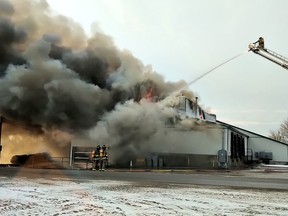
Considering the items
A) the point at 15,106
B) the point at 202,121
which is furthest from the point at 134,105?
the point at 202,121

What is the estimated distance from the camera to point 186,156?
3016 centimetres

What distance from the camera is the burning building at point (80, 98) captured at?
23.8 m

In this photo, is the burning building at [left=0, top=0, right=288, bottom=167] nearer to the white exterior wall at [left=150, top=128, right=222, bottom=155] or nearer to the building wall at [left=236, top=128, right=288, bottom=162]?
the white exterior wall at [left=150, top=128, right=222, bottom=155]

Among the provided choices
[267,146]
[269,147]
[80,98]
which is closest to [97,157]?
[80,98]

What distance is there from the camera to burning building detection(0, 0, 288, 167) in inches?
936

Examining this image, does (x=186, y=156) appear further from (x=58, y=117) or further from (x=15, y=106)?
(x=15, y=106)

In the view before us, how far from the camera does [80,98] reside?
24172mm

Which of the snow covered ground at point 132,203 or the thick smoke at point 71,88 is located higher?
the thick smoke at point 71,88

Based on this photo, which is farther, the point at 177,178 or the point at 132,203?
the point at 177,178

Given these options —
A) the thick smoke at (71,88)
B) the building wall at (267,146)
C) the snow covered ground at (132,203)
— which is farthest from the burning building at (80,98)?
the building wall at (267,146)

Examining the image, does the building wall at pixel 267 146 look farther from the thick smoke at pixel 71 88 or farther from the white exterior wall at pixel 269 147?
the thick smoke at pixel 71 88

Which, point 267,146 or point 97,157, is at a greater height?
point 267,146

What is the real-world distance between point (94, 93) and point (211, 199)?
55.2 ft

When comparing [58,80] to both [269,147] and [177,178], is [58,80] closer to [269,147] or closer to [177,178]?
[177,178]
